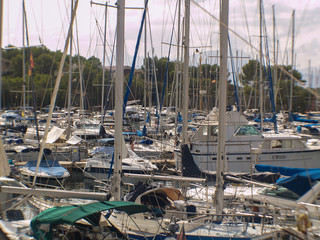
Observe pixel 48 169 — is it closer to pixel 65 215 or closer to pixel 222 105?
pixel 222 105

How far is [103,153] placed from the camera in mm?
21047

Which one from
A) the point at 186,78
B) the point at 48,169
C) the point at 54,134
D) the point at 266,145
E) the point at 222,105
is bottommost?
the point at 48,169

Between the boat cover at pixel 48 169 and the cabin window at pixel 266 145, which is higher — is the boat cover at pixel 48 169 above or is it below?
below

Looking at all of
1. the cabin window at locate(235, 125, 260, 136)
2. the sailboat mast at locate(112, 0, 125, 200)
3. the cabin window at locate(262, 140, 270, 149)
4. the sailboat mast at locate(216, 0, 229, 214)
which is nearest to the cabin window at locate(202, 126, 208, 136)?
the cabin window at locate(235, 125, 260, 136)

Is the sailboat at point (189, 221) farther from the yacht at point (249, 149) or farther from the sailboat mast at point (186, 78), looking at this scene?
the yacht at point (249, 149)

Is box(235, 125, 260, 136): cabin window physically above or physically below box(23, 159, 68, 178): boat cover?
above

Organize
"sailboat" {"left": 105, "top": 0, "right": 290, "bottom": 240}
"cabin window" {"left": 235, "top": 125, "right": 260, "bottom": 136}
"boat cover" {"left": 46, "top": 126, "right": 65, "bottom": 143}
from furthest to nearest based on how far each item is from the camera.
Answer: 1. "boat cover" {"left": 46, "top": 126, "right": 65, "bottom": 143}
2. "cabin window" {"left": 235, "top": 125, "right": 260, "bottom": 136}
3. "sailboat" {"left": 105, "top": 0, "right": 290, "bottom": 240}

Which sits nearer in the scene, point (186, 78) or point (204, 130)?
point (186, 78)

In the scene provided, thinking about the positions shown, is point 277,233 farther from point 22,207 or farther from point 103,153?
point 103,153

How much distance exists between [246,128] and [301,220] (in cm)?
1223

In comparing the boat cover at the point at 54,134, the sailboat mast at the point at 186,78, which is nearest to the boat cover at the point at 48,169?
the boat cover at the point at 54,134

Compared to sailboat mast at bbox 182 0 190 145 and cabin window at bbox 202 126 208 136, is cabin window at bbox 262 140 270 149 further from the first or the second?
sailboat mast at bbox 182 0 190 145

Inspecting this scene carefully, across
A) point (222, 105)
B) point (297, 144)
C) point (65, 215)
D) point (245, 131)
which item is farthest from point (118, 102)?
point (297, 144)

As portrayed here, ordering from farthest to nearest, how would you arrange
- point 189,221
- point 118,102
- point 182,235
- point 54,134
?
point 54,134, point 189,221, point 118,102, point 182,235
